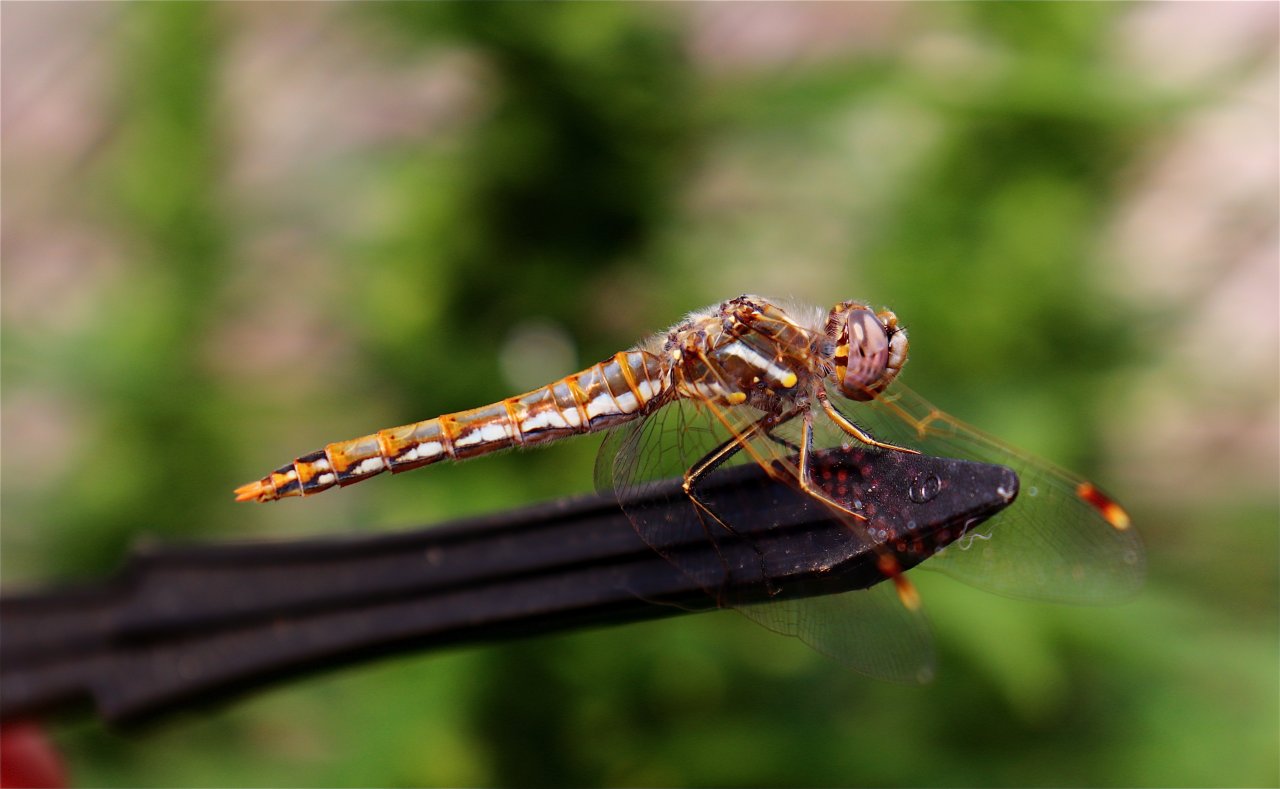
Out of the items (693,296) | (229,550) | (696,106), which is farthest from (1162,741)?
(229,550)

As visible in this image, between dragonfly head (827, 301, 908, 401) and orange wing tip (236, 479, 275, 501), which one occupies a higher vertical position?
orange wing tip (236, 479, 275, 501)

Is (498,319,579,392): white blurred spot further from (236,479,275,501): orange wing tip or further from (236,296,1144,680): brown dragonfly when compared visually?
(236,479,275,501): orange wing tip

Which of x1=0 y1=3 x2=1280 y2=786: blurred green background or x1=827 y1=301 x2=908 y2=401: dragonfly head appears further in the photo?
x1=0 y1=3 x2=1280 y2=786: blurred green background

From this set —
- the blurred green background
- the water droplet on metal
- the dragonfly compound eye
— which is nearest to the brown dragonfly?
the dragonfly compound eye

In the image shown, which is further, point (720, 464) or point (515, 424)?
point (515, 424)

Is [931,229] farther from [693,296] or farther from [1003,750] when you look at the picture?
[1003,750]

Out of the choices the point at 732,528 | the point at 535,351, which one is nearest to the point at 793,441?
the point at 732,528

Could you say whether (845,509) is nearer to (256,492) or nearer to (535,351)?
(256,492)

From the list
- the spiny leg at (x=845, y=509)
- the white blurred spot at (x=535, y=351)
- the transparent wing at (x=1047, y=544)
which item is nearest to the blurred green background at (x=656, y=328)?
the white blurred spot at (x=535, y=351)
